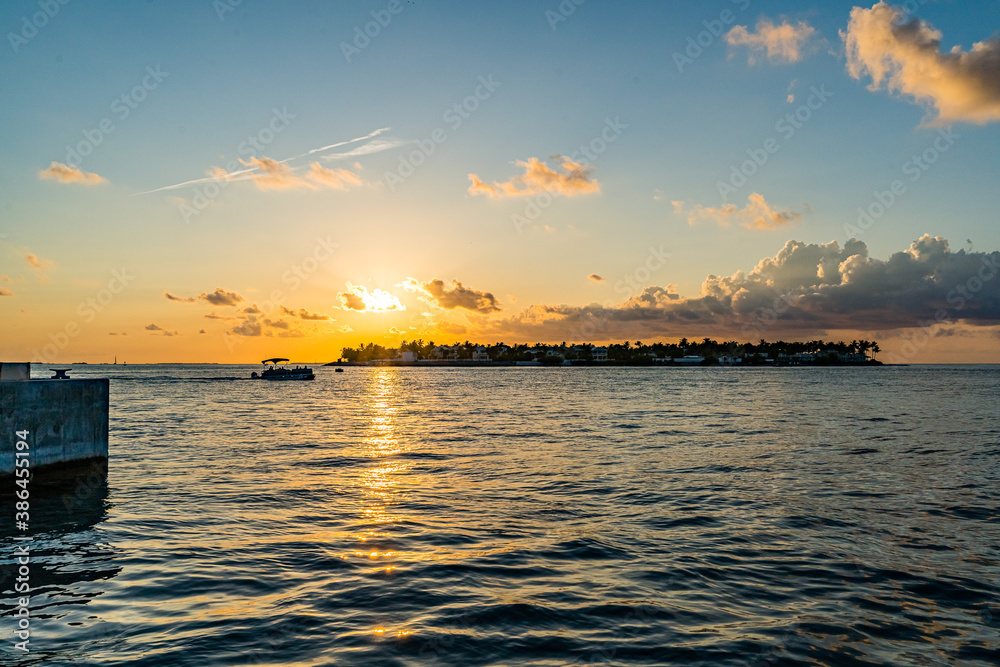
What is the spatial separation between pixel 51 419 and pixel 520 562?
676 inches

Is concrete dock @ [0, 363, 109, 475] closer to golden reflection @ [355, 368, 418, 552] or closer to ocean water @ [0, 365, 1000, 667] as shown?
ocean water @ [0, 365, 1000, 667]

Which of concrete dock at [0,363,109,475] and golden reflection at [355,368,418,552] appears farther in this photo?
concrete dock at [0,363,109,475]

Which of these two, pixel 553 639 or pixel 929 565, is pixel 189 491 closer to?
pixel 553 639

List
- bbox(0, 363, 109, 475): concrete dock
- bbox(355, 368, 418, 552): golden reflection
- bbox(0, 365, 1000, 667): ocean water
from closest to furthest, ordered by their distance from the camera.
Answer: bbox(0, 365, 1000, 667): ocean water < bbox(355, 368, 418, 552): golden reflection < bbox(0, 363, 109, 475): concrete dock

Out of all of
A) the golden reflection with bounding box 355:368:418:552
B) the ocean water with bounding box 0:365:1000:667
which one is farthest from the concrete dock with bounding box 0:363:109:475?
the golden reflection with bounding box 355:368:418:552

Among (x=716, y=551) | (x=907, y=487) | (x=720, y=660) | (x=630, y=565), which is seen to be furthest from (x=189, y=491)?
(x=907, y=487)

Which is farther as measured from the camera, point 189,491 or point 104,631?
point 189,491

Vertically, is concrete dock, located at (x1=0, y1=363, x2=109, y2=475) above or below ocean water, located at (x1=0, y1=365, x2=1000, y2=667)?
above

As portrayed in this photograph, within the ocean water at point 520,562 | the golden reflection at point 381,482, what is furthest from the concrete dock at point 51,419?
the golden reflection at point 381,482

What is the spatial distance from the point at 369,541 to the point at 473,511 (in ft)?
12.6

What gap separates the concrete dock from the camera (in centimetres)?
1862

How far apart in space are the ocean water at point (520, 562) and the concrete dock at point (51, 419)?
57.5 inches

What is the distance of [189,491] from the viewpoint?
66.3ft

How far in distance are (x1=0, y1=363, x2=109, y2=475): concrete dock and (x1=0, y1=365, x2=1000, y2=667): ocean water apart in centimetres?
146
